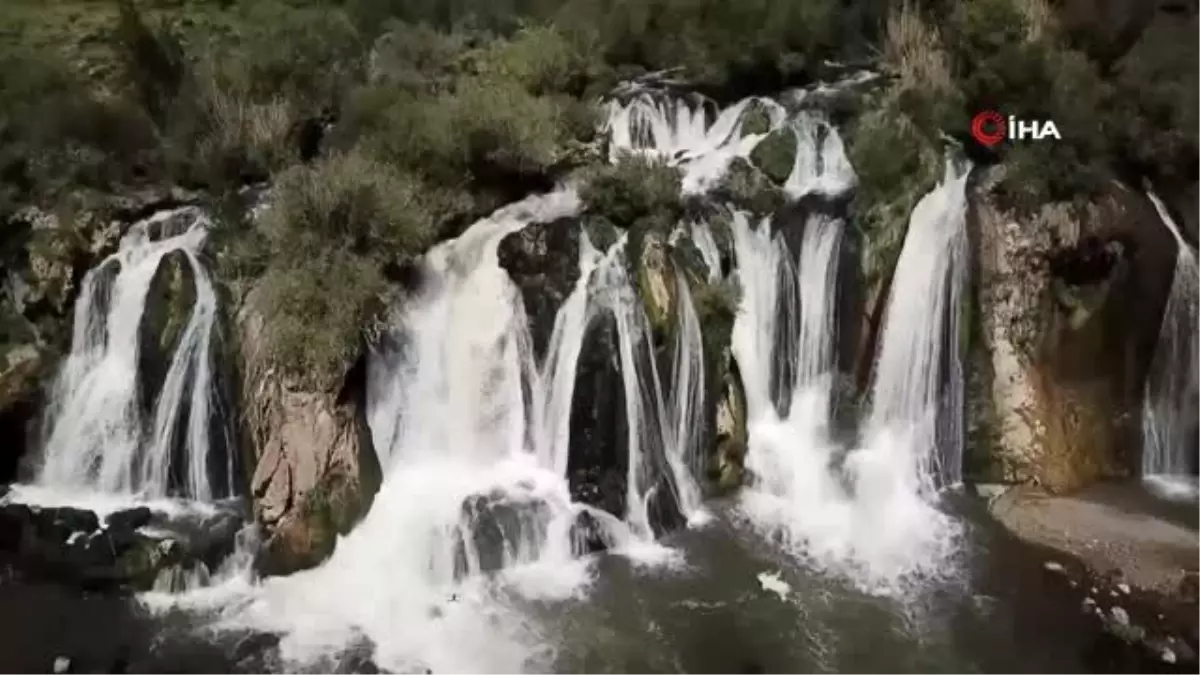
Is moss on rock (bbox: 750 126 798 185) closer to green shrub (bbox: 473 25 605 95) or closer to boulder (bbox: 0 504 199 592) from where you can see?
green shrub (bbox: 473 25 605 95)

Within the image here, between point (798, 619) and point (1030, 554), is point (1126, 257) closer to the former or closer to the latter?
point (1030, 554)

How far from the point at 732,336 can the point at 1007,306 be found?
263 cm

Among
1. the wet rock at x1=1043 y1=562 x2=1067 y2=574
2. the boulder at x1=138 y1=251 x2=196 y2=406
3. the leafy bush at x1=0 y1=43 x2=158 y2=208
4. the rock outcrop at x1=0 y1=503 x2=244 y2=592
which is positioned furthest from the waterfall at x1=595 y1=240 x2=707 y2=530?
the leafy bush at x1=0 y1=43 x2=158 y2=208

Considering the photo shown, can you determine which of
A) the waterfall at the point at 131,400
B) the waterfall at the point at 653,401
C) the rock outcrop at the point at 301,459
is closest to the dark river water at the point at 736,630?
the waterfall at the point at 653,401

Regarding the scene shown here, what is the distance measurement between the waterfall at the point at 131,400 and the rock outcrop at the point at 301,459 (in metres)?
0.54

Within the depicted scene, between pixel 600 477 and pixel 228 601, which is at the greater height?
pixel 600 477

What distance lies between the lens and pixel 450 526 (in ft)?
31.7

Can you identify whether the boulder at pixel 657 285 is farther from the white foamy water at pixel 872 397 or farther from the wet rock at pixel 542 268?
the white foamy water at pixel 872 397

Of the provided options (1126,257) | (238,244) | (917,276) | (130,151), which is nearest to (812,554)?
(917,276)

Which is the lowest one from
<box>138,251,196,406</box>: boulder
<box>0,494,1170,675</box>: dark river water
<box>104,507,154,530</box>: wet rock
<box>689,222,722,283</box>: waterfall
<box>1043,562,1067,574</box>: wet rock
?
<box>0,494,1170,675</box>: dark river water

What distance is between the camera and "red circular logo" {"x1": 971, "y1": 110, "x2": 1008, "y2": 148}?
11.3m

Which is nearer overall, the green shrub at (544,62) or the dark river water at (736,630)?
the dark river water at (736,630)

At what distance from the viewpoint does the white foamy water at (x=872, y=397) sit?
10.2 m

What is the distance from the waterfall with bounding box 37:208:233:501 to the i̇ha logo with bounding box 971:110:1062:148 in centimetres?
782
